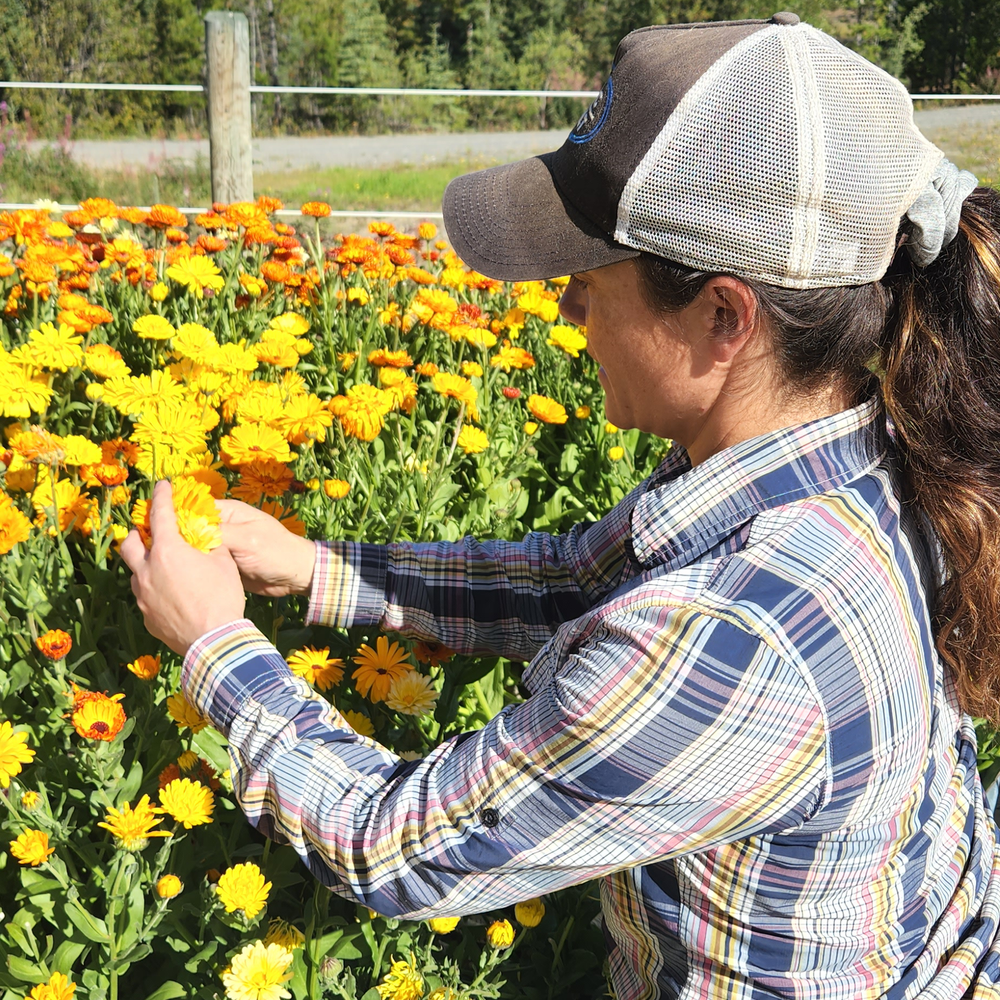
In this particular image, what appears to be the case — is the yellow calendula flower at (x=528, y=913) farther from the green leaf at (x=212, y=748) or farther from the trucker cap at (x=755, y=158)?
the trucker cap at (x=755, y=158)

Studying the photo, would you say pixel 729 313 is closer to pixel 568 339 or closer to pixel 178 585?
pixel 178 585

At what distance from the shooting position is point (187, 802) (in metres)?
1.35

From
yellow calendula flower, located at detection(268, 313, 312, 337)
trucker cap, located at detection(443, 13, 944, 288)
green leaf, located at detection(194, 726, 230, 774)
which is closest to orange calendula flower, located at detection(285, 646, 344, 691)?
green leaf, located at detection(194, 726, 230, 774)

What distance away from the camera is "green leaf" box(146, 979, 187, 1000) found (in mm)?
1437

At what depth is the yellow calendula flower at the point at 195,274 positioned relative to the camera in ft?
8.93

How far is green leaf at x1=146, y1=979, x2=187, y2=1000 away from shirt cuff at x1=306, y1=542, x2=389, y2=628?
53 cm

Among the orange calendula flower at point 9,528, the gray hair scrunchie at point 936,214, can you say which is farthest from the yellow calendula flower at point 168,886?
the gray hair scrunchie at point 936,214

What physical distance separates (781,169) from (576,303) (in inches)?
12.0

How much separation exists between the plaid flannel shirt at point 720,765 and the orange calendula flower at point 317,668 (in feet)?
1.29

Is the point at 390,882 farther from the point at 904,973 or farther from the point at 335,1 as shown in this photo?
the point at 335,1

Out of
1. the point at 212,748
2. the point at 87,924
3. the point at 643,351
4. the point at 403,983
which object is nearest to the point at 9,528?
the point at 212,748

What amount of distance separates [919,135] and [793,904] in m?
0.80

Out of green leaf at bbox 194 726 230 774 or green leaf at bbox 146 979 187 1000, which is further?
green leaf at bbox 194 726 230 774

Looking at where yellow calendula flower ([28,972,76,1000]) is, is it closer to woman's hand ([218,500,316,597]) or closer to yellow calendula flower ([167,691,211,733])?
yellow calendula flower ([167,691,211,733])
